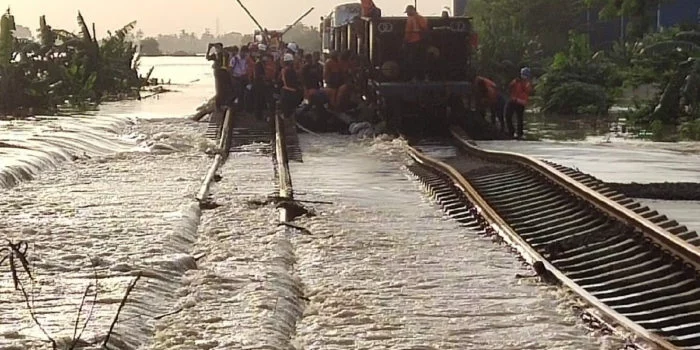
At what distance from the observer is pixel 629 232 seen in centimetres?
978

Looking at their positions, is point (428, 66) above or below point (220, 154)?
above

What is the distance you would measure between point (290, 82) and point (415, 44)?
323cm

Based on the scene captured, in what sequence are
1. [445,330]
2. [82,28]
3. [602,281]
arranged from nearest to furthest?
[445,330]
[602,281]
[82,28]

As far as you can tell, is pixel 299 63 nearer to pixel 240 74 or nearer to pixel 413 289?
pixel 240 74

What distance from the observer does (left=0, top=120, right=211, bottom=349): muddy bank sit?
700 cm

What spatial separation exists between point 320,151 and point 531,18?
40000mm

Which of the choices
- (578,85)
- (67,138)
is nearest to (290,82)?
(67,138)

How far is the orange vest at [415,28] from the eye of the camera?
2305cm

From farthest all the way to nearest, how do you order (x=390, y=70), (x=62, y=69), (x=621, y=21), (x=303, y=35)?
1. (x=303, y=35)
2. (x=621, y=21)
3. (x=62, y=69)
4. (x=390, y=70)

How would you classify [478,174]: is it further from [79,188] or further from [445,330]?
[445,330]

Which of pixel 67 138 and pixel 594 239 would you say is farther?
pixel 67 138

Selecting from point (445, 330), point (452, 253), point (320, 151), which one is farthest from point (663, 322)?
point (320, 151)

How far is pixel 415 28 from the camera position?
75.6 ft

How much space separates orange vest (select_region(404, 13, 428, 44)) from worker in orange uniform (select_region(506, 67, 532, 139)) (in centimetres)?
203
